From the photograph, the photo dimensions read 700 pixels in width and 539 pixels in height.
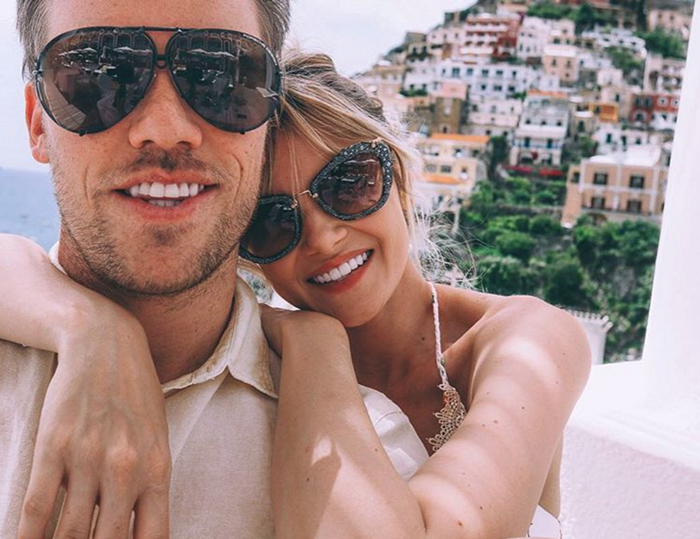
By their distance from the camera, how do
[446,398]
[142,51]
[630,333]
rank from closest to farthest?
[142,51]
[446,398]
[630,333]

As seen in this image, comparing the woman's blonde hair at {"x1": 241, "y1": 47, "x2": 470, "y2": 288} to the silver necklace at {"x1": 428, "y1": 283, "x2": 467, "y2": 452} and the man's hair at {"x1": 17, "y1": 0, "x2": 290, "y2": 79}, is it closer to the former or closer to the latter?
the man's hair at {"x1": 17, "y1": 0, "x2": 290, "y2": 79}

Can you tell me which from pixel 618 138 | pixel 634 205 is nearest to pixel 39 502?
pixel 634 205

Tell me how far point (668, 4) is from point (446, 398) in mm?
45587

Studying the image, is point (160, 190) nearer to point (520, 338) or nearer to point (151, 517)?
point (151, 517)

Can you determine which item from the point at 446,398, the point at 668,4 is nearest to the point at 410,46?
the point at 668,4

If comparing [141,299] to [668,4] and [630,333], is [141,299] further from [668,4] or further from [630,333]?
[668,4]

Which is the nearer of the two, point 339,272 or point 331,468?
point 331,468

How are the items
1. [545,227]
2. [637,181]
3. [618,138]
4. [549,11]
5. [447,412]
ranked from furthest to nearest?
[549,11] → [618,138] → [637,181] → [545,227] → [447,412]

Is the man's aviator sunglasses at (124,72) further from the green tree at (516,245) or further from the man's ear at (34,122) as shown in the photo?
the green tree at (516,245)

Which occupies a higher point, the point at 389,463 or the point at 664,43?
the point at 664,43

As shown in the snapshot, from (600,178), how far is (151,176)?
3844 centimetres

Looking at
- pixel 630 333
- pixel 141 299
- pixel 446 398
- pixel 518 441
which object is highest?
pixel 141 299

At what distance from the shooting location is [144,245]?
1089 mm

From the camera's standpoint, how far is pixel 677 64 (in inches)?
1620
